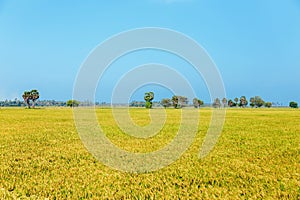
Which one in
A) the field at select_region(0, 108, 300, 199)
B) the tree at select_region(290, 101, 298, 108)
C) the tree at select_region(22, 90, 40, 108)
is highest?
the tree at select_region(22, 90, 40, 108)

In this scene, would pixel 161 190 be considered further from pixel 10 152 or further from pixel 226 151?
pixel 10 152

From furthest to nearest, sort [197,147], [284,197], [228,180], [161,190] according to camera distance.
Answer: [197,147], [228,180], [161,190], [284,197]

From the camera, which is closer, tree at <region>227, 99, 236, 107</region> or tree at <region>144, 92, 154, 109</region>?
tree at <region>144, 92, 154, 109</region>

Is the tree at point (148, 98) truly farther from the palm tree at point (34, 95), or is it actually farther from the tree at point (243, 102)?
the tree at point (243, 102)

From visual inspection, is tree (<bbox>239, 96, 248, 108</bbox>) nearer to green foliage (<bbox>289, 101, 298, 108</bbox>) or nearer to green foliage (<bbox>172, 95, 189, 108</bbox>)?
green foliage (<bbox>289, 101, 298, 108</bbox>)

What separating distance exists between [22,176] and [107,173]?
155 centimetres

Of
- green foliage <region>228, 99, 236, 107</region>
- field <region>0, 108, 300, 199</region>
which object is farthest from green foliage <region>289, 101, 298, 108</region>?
field <region>0, 108, 300, 199</region>

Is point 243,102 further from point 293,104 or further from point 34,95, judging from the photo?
point 34,95

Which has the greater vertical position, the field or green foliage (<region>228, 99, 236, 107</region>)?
green foliage (<region>228, 99, 236, 107</region>)

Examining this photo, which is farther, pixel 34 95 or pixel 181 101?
pixel 34 95

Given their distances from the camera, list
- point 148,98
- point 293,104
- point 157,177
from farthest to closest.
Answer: point 293,104
point 148,98
point 157,177

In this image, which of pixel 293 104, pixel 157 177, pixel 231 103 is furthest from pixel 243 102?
pixel 157 177

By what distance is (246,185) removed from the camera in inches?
184

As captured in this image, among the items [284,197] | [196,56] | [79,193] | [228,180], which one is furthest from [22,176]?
[196,56]
